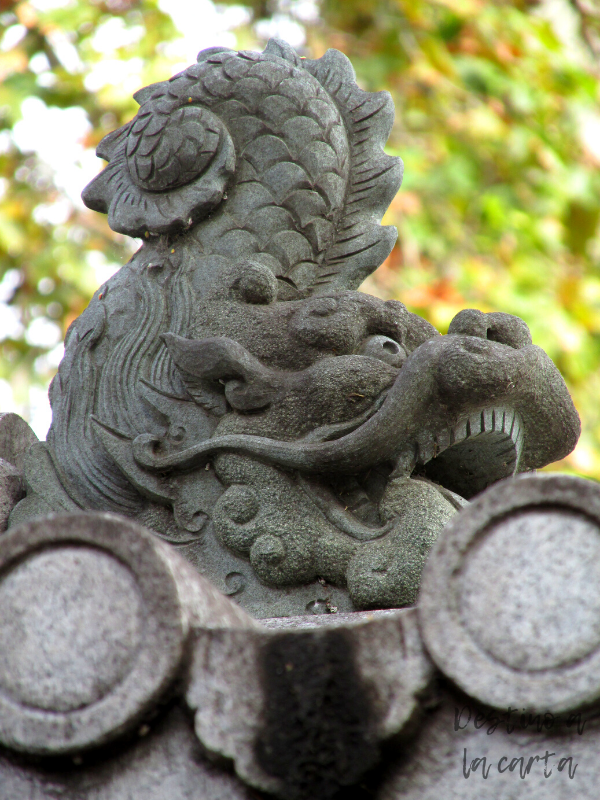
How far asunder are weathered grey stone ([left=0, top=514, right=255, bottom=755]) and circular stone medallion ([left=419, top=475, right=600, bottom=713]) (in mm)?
324

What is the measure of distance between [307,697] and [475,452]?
944 mm

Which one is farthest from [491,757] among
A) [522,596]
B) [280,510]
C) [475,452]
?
[475,452]

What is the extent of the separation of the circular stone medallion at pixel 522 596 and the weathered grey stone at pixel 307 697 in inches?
2.3

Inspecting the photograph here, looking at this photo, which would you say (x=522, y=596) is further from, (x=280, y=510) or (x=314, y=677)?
(x=280, y=510)

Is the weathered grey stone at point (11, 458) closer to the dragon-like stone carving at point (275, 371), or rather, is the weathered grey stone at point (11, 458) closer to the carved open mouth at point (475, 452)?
the dragon-like stone carving at point (275, 371)

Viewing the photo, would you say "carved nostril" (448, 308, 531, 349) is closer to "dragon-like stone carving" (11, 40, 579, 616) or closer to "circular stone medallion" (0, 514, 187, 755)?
"dragon-like stone carving" (11, 40, 579, 616)

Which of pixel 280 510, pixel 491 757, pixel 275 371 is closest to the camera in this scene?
pixel 491 757

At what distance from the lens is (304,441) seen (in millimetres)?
1924

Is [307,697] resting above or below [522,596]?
below

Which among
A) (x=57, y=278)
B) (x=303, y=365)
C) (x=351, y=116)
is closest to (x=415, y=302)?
(x=57, y=278)

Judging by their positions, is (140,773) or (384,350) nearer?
(140,773)

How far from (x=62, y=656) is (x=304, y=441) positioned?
0.78m

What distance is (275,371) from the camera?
2023 millimetres

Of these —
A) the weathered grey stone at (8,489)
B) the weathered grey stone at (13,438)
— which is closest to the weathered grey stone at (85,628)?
the weathered grey stone at (8,489)
